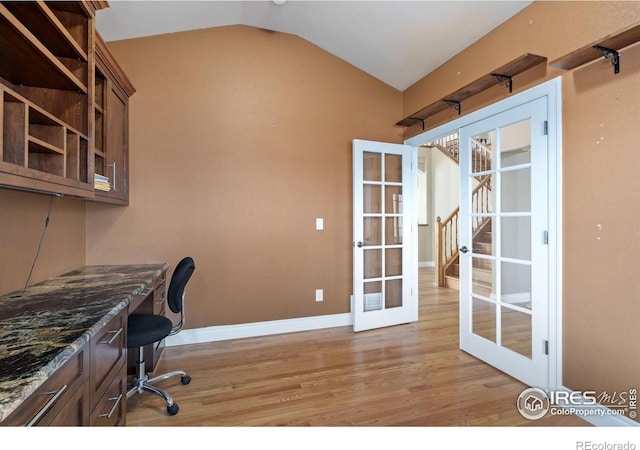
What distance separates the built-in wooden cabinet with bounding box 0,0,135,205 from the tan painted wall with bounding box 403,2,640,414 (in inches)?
110

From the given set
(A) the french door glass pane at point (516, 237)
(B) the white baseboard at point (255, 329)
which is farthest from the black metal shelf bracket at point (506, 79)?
(B) the white baseboard at point (255, 329)

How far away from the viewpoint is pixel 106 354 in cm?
131

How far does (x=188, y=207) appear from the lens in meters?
2.87

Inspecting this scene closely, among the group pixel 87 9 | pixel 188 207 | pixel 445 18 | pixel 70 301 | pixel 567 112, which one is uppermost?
pixel 445 18

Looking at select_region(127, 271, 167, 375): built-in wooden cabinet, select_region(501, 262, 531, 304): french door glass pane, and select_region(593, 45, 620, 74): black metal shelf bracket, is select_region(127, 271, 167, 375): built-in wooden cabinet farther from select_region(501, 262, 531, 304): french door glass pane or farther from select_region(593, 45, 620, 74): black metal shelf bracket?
select_region(593, 45, 620, 74): black metal shelf bracket

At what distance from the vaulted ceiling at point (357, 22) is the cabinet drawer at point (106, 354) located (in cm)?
232

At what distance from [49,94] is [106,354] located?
4.57 feet

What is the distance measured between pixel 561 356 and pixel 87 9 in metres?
3.46

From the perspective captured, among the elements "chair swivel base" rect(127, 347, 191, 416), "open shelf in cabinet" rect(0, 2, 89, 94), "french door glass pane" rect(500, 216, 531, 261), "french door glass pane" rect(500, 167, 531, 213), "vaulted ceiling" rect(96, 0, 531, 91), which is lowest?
"chair swivel base" rect(127, 347, 191, 416)

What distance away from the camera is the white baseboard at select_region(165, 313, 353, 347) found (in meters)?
2.88

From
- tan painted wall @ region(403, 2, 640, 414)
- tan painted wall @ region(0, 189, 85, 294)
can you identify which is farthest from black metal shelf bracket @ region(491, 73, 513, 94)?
tan painted wall @ region(0, 189, 85, 294)

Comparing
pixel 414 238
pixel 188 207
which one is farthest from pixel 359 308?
pixel 188 207

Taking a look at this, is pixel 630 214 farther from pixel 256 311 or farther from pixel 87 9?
pixel 87 9

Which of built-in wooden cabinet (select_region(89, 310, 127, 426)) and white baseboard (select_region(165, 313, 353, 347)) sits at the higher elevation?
built-in wooden cabinet (select_region(89, 310, 127, 426))
